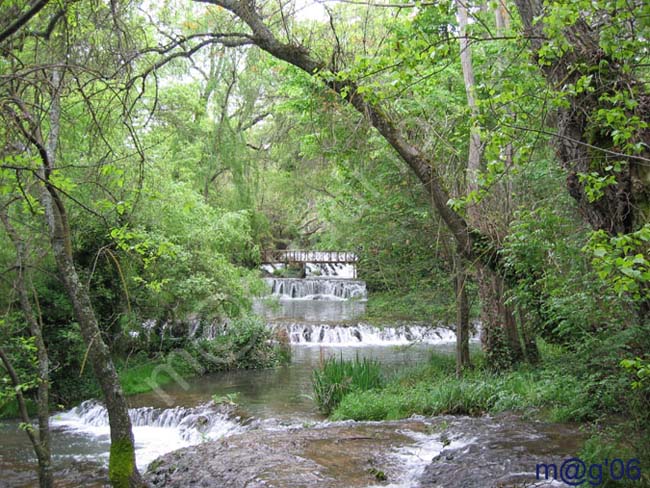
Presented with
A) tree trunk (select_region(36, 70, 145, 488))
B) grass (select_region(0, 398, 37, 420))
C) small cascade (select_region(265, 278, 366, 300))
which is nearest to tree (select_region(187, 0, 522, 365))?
tree trunk (select_region(36, 70, 145, 488))

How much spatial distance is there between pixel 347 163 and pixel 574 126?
5.49 metres

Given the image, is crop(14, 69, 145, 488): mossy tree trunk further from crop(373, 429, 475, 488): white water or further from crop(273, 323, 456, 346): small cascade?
crop(273, 323, 456, 346): small cascade

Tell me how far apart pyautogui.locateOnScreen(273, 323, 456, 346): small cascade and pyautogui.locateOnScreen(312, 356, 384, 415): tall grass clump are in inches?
236

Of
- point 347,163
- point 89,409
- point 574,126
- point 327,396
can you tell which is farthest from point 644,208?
point 89,409

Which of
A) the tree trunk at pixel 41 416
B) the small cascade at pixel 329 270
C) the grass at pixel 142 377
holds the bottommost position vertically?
the grass at pixel 142 377

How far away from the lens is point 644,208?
156 inches

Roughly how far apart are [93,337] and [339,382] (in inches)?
176

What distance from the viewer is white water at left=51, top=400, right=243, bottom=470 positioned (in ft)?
26.5

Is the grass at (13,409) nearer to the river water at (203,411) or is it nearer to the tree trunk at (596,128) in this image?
the river water at (203,411)

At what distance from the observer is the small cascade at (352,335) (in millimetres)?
14977

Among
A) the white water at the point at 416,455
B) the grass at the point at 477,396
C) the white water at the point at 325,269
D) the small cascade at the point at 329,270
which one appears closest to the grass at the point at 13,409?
the grass at the point at 477,396

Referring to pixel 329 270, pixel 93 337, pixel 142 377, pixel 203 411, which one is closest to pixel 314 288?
pixel 329 270

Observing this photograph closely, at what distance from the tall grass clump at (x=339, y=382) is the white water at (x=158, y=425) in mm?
1262

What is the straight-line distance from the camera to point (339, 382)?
8.54 m
